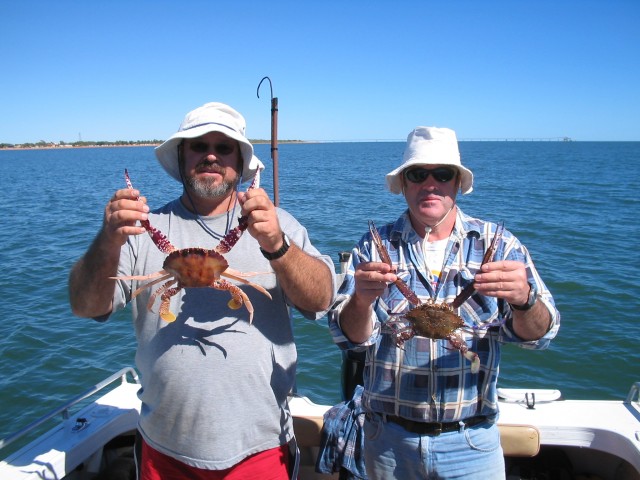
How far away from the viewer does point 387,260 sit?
3346 mm

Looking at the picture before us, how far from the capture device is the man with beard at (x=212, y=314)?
313 cm

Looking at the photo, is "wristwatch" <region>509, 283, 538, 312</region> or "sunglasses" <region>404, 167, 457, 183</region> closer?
"wristwatch" <region>509, 283, 538, 312</region>

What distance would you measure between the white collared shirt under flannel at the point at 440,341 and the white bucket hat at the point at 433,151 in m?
0.32

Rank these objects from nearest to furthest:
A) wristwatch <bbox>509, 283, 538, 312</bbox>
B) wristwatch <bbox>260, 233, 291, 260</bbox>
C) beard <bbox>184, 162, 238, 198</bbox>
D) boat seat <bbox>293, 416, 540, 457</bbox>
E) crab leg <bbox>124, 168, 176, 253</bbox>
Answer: wristwatch <bbox>509, 283, 538, 312</bbox> → wristwatch <bbox>260, 233, 291, 260</bbox> → crab leg <bbox>124, 168, 176, 253</bbox> → beard <bbox>184, 162, 238, 198</bbox> → boat seat <bbox>293, 416, 540, 457</bbox>

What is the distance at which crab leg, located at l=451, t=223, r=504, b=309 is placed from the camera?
3186 millimetres

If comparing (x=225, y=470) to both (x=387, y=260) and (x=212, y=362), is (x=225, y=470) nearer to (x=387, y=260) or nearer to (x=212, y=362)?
(x=212, y=362)

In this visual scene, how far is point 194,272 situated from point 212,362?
61cm

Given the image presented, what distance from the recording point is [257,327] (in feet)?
10.9

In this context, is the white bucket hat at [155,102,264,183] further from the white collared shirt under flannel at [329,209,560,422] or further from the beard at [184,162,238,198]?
the white collared shirt under flannel at [329,209,560,422]

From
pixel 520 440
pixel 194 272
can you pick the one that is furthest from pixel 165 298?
pixel 520 440

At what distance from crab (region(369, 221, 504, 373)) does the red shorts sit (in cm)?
118

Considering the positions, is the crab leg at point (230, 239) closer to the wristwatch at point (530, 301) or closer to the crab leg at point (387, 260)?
the crab leg at point (387, 260)

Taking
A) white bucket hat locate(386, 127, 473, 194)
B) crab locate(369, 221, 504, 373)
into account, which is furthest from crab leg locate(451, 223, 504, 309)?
white bucket hat locate(386, 127, 473, 194)

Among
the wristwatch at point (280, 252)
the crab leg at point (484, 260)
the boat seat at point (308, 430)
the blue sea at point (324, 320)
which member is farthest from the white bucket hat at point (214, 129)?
the blue sea at point (324, 320)
